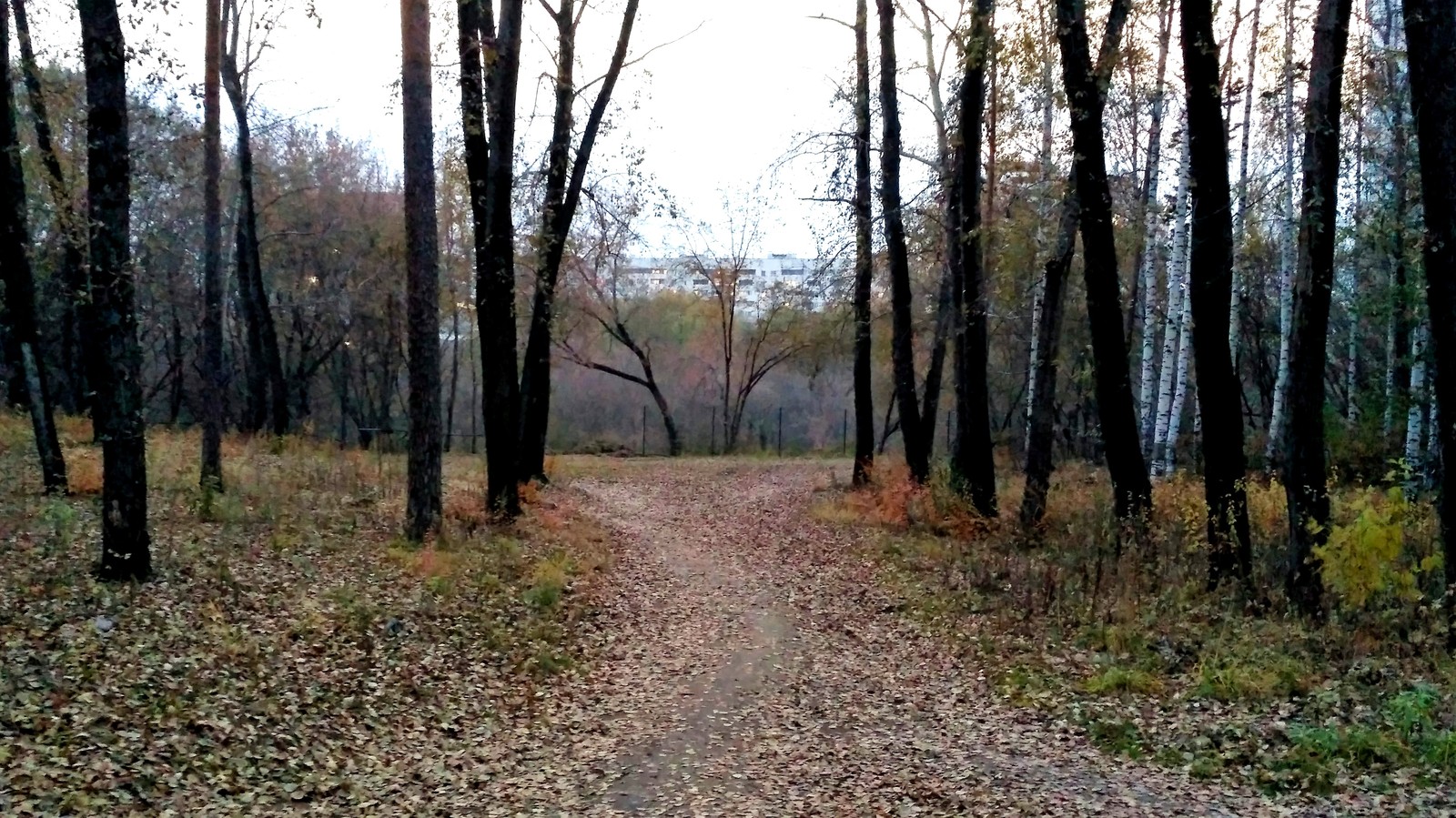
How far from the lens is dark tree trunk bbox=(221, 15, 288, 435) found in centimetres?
2367

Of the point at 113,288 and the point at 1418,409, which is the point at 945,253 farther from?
the point at 113,288

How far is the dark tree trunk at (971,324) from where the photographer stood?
1670cm

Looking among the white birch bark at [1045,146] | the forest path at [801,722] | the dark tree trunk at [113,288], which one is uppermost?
the white birch bark at [1045,146]

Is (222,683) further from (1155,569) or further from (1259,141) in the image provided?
(1259,141)

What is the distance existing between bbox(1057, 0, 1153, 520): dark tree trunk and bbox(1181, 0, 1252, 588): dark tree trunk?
1607 mm

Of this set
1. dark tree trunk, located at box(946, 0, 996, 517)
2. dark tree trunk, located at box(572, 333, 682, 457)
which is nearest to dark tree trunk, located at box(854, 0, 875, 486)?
dark tree trunk, located at box(946, 0, 996, 517)

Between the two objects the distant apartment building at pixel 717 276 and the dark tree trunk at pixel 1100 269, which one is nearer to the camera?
the dark tree trunk at pixel 1100 269

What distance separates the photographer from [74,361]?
1357 inches

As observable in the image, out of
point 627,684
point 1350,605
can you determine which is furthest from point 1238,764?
point 627,684

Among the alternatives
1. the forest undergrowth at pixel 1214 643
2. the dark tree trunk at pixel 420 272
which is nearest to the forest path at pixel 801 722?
the forest undergrowth at pixel 1214 643

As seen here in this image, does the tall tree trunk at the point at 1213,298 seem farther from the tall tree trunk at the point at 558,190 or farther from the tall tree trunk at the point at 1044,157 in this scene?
the tall tree trunk at the point at 558,190

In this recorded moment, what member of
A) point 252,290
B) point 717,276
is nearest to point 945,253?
point 252,290

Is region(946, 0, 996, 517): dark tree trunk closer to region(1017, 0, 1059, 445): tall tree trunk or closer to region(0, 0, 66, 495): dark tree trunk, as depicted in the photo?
region(1017, 0, 1059, 445): tall tree trunk

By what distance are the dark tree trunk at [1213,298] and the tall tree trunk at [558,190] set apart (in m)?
9.93
